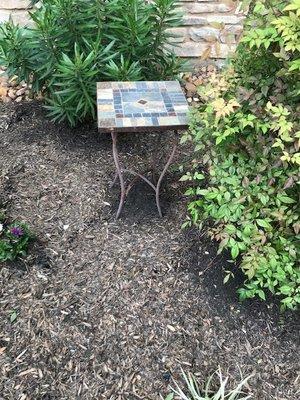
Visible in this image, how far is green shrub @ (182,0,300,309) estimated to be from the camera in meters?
1.84

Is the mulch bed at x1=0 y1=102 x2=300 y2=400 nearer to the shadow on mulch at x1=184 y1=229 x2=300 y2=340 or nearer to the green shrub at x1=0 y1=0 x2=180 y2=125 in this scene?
the shadow on mulch at x1=184 y1=229 x2=300 y2=340

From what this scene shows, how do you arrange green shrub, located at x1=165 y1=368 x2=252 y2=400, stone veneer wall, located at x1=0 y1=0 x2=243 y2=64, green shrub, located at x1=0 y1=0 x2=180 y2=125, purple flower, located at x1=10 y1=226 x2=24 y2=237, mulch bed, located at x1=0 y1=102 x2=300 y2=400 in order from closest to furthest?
green shrub, located at x1=165 y1=368 x2=252 y2=400
mulch bed, located at x1=0 y1=102 x2=300 y2=400
purple flower, located at x1=10 y1=226 x2=24 y2=237
green shrub, located at x1=0 y1=0 x2=180 y2=125
stone veneer wall, located at x1=0 y1=0 x2=243 y2=64

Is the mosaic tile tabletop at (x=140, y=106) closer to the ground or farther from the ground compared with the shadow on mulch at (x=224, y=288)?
farther from the ground

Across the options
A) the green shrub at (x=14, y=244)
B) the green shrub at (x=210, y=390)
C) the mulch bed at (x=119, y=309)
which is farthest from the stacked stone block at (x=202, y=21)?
the green shrub at (x=210, y=390)

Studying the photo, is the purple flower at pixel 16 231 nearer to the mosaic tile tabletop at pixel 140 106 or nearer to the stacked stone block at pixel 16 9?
the mosaic tile tabletop at pixel 140 106

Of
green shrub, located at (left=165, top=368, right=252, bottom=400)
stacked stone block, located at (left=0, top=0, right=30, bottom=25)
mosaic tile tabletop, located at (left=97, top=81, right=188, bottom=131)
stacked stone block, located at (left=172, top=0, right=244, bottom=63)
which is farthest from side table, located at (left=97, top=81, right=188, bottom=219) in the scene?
stacked stone block, located at (left=0, top=0, right=30, bottom=25)

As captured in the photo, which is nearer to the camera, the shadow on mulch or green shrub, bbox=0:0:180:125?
the shadow on mulch

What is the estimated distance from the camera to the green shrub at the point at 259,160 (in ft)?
6.03

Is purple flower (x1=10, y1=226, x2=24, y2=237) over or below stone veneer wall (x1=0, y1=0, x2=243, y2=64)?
below

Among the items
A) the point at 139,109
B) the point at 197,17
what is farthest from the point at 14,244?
the point at 197,17

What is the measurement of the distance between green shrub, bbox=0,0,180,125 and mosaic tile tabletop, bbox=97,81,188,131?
331mm

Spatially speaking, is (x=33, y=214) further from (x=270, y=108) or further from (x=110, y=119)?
(x=270, y=108)

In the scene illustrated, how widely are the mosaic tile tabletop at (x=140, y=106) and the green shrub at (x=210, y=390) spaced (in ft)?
3.82

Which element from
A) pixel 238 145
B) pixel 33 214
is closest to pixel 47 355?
pixel 33 214
